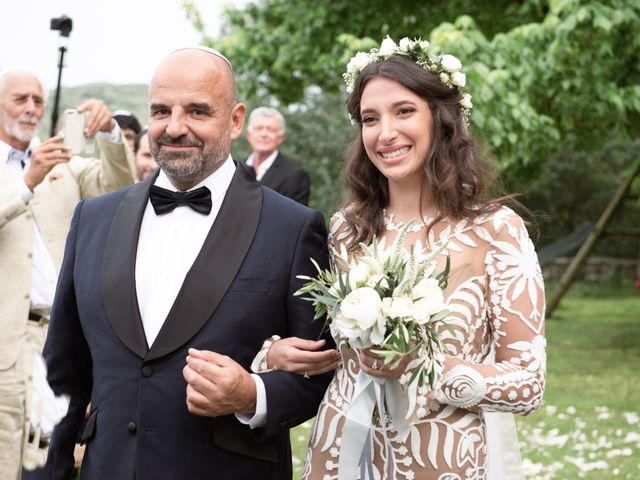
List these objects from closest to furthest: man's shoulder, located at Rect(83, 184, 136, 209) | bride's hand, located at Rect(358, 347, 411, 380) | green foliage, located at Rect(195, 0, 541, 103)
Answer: bride's hand, located at Rect(358, 347, 411, 380) → man's shoulder, located at Rect(83, 184, 136, 209) → green foliage, located at Rect(195, 0, 541, 103)

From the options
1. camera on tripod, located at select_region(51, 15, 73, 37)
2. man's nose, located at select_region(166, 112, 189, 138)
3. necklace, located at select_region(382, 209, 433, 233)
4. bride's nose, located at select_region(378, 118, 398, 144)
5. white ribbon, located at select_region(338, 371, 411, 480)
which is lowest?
white ribbon, located at select_region(338, 371, 411, 480)

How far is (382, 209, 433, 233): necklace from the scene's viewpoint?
3.56m

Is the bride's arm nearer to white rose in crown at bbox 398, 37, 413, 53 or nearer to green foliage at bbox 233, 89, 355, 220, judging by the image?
white rose in crown at bbox 398, 37, 413, 53

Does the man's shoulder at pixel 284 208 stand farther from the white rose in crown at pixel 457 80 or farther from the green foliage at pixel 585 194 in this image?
the green foliage at pixel 585 194

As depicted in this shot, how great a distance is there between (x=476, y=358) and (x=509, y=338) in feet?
0.57

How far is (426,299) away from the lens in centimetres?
294

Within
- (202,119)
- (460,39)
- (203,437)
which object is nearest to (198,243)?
(202,119)

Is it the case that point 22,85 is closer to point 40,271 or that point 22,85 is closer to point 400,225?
point 40,271

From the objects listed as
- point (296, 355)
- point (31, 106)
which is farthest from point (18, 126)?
point (296, 355)

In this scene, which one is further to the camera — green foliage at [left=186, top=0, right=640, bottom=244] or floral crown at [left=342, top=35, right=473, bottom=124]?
green foliage at [left=186, top=0, right=640, bottom=244]

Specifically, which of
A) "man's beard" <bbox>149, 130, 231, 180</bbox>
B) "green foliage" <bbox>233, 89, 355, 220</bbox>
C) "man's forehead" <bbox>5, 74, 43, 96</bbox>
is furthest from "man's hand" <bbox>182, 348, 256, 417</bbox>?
"green foliage" <bbox>233, 89, 355, 220</bbox>

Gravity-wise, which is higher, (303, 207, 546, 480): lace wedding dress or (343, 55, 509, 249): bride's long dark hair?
(343, 55, 509, 249): bride's long dark hair

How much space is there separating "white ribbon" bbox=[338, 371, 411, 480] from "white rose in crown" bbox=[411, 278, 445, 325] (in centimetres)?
40

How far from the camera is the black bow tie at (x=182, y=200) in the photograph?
3.37 metres
